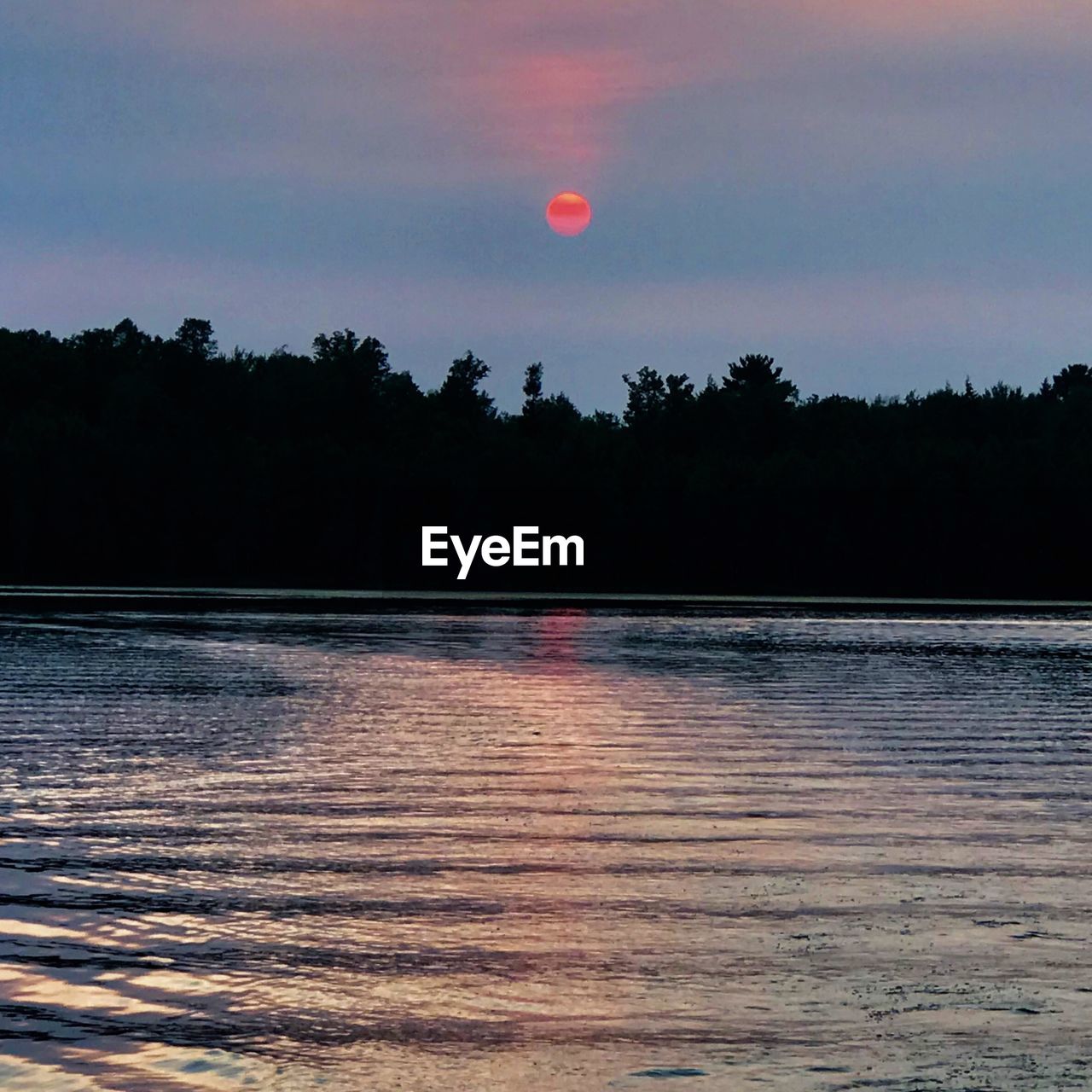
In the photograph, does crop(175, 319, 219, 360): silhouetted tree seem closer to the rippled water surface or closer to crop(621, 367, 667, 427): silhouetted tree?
crop(621, 367, 667, 427): silhouetted tree

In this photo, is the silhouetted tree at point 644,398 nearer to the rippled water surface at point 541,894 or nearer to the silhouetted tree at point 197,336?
the silhouetted tree at point 197,336

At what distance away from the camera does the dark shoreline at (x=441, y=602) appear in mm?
67688

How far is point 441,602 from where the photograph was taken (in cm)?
7550

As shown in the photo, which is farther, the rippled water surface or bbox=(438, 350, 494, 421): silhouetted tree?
bbox=(438, 350, 494, 421): silhouetted tree

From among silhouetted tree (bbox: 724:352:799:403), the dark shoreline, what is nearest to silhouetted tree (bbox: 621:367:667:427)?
silhouetted tree (bbox: 724:352:799:403)

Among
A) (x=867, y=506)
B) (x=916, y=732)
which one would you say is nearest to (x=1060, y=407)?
(x=867, y=506)

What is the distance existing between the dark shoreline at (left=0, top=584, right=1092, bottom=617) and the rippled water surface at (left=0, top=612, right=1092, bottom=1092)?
39864 mm

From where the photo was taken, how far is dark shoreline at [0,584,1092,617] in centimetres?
6769

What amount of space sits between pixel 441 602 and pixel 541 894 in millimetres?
63233

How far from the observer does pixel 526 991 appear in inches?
381

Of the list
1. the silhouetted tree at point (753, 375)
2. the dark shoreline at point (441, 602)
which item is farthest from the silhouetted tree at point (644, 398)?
the dark shoreline at point (441, 602)

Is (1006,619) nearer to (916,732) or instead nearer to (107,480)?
(916,732)

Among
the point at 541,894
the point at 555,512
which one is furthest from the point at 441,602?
the point at 541,894

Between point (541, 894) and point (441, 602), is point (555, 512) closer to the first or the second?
point (441, 602)
